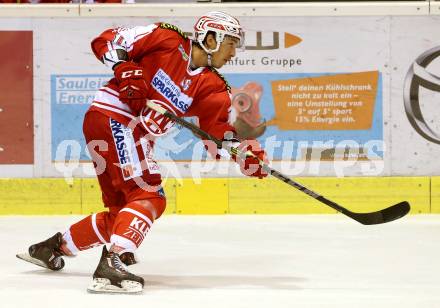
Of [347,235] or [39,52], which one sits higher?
[39,52]

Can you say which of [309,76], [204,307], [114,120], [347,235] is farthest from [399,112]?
[204,307]

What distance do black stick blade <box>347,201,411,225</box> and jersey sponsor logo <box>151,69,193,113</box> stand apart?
0.93 meters

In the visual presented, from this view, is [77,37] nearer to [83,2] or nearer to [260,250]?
[83,2]

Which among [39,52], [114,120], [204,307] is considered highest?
[39,52]

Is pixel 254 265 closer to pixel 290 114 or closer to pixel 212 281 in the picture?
pixel 212 281

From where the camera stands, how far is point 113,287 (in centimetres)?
411

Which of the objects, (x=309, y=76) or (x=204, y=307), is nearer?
(x=204, y=307)

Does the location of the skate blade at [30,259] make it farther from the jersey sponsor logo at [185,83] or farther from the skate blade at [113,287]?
the jersey sponsor logo at [185,83]

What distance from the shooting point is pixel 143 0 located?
7234 mm

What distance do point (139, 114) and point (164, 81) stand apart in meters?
0.18

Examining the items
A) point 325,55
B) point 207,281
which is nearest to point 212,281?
point 207,281

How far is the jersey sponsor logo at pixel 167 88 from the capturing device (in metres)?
4.51

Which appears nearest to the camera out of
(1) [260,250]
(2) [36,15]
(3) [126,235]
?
(3) [126,235]

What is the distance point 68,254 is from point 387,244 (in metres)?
1.75
